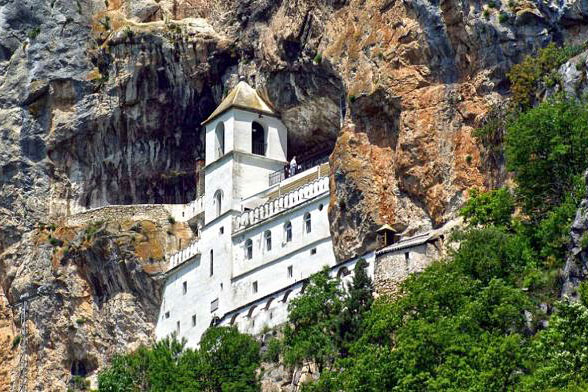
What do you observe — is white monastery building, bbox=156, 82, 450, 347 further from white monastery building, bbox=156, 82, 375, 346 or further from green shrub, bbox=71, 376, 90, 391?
green shrub, bbox=71, 376, 90, 391

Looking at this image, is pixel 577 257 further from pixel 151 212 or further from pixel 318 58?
pixel 151 212

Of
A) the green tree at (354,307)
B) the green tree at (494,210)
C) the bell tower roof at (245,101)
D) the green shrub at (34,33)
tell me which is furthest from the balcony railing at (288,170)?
the green shrub at (34,33)

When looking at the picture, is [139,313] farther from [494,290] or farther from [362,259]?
[494,290]

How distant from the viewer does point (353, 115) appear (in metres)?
84.5

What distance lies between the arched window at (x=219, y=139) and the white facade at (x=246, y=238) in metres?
0.05

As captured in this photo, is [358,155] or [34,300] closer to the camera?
[358,155]

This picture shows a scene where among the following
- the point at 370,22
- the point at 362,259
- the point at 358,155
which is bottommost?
the point at 362,259

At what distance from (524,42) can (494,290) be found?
588 inches

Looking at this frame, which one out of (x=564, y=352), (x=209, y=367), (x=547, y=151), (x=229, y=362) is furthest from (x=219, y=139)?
(x=564, y=352)

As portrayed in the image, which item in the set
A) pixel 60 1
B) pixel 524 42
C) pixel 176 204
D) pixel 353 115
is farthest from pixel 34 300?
pixel 524 42

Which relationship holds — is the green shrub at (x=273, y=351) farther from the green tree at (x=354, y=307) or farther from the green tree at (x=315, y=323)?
the green tree at (x=354, y=307)

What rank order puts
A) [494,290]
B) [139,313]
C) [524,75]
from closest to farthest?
[494,290] → [524,75] → [139,313]

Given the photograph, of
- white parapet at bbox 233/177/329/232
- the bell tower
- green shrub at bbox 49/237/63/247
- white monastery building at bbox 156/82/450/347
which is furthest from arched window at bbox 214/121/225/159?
green shrub at bbox 49/237/63/247

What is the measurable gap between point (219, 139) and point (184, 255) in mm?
6396
